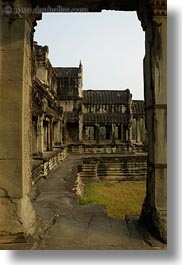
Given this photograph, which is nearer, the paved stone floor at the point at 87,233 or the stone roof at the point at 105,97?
the paved stone floor at the point at 87,233

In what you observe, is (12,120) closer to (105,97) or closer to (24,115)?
(24,115)

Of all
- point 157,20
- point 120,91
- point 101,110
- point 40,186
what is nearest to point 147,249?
point 157,20

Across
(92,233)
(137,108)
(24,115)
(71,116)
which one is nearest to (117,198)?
(92,233)

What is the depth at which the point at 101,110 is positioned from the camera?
98.1 feet

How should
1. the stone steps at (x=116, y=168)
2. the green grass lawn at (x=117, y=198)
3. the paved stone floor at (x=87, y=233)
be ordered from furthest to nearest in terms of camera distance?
the stone steps at (x=116, y=168) → the green grass lawn at (x=117, y=198) → the paved stone floor at (x=87, y=233)

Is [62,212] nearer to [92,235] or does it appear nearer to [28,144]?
[92,235]

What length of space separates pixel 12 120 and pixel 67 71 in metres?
27.3

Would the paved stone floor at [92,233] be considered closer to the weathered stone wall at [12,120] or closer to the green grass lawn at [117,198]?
the weathered stone wall at [12,120]

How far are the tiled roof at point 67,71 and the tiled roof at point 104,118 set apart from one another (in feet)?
15.5

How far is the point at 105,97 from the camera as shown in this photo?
3069 cm

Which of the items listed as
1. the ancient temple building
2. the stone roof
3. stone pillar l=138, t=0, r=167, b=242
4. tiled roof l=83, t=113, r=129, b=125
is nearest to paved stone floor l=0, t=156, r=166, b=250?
stone pillar l=138, t=0, r=167, b=242

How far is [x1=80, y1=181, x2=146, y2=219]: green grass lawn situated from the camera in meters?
8.35

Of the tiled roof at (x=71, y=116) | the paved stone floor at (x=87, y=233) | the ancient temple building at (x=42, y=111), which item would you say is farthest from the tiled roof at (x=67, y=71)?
the paved stone floor at (x=87, y=233)

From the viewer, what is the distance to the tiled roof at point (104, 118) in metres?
28.5
